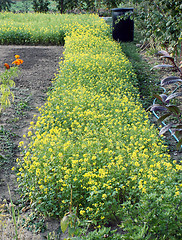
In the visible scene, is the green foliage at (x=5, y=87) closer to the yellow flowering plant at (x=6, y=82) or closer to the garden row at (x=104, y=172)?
the yellow flowering plant at (x=6, y=82)

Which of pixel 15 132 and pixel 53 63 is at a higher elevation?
pixel 53 63

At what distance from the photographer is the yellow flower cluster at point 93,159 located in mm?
2416

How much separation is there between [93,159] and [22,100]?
9.85ft

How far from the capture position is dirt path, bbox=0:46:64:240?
329cm

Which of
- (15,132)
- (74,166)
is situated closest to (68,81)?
(15,132)

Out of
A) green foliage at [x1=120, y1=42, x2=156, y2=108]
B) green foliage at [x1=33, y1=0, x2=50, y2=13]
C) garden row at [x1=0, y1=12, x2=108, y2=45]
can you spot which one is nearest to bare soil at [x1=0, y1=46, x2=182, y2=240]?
green foliage at [x1=120, y1=42, x2=156, y2=108]

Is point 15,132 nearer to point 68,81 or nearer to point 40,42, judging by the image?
point 68,81

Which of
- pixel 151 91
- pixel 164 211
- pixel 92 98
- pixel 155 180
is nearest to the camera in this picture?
pixel 164 211

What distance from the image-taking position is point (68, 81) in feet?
16.6

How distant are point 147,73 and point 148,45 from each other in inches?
118

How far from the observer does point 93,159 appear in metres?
2.76

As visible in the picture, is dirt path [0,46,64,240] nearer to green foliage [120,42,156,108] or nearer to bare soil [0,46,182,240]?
bare soil [0,46,182,240]

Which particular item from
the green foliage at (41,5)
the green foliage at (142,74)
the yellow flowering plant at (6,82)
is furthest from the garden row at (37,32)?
the green foliage at (41,5)

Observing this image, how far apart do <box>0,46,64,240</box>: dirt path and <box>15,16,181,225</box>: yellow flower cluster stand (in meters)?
0.23
